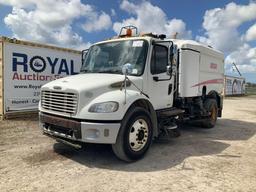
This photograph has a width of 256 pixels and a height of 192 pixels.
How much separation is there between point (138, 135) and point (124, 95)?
982 mm

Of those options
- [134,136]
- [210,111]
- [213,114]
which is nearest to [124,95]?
[134,136]

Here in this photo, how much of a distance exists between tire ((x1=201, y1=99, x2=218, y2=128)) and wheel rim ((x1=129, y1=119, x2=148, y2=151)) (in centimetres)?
425

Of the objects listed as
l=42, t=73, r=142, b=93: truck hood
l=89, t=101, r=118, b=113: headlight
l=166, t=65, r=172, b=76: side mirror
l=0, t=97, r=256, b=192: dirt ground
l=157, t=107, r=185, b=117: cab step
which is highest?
l=166, t=65, r=172, b=76: side mirror

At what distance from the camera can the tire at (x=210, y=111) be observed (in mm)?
9312

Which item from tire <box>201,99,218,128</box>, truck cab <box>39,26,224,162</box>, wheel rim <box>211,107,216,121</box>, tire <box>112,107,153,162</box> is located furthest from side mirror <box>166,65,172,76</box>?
wheel rim <box>211,107,216,121</box>

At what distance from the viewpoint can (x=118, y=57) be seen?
6.06m

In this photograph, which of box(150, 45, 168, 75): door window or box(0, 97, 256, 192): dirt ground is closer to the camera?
box(0, 97, 256, 192): dirt ground

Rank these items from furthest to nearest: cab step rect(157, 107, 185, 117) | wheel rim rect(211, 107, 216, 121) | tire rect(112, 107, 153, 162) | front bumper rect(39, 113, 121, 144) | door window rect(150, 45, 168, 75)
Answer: wheel rim rect(211, 107, 216, 121), cab step rect(157, 107, 185, 117), door window rect(150, 45, 168, 75), tire rect(112, 107, 153, 162), front bumper rect(39, 113, 121, 144)

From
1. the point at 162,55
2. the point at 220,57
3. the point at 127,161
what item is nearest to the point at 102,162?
the point at 127,161

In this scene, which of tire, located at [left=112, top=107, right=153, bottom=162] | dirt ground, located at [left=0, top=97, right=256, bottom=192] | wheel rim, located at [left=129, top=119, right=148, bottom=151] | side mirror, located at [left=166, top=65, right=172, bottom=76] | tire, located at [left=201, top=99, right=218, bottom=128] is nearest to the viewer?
dirt ground, located at [left=0, top=97, right=256, bottom=192]

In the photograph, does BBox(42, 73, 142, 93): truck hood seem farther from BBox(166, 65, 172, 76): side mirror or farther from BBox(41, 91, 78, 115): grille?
BBox(166, 65, 172, 76): side mirror

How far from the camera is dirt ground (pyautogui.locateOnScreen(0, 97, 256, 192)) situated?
4.33m

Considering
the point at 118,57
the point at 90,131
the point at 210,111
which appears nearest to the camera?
the point at 90,131

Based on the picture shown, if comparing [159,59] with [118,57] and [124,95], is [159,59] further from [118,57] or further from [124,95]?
[124,95]
